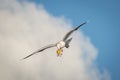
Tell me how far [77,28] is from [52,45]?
1.69 meters

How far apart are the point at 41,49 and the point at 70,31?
6.22 ft

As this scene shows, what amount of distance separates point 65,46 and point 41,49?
1543 mm

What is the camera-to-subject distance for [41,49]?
128 ft

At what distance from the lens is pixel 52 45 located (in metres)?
39.0

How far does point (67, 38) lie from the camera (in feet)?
130

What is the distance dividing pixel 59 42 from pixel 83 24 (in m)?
1.75

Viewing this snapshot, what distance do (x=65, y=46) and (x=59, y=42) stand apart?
463 mm

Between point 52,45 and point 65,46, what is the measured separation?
38.7 inches

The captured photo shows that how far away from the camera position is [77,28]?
39.2 metres

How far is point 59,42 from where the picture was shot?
3947 cm

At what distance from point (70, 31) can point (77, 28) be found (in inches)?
21.0

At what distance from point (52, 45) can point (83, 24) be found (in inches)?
82.0

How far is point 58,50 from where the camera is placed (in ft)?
130
